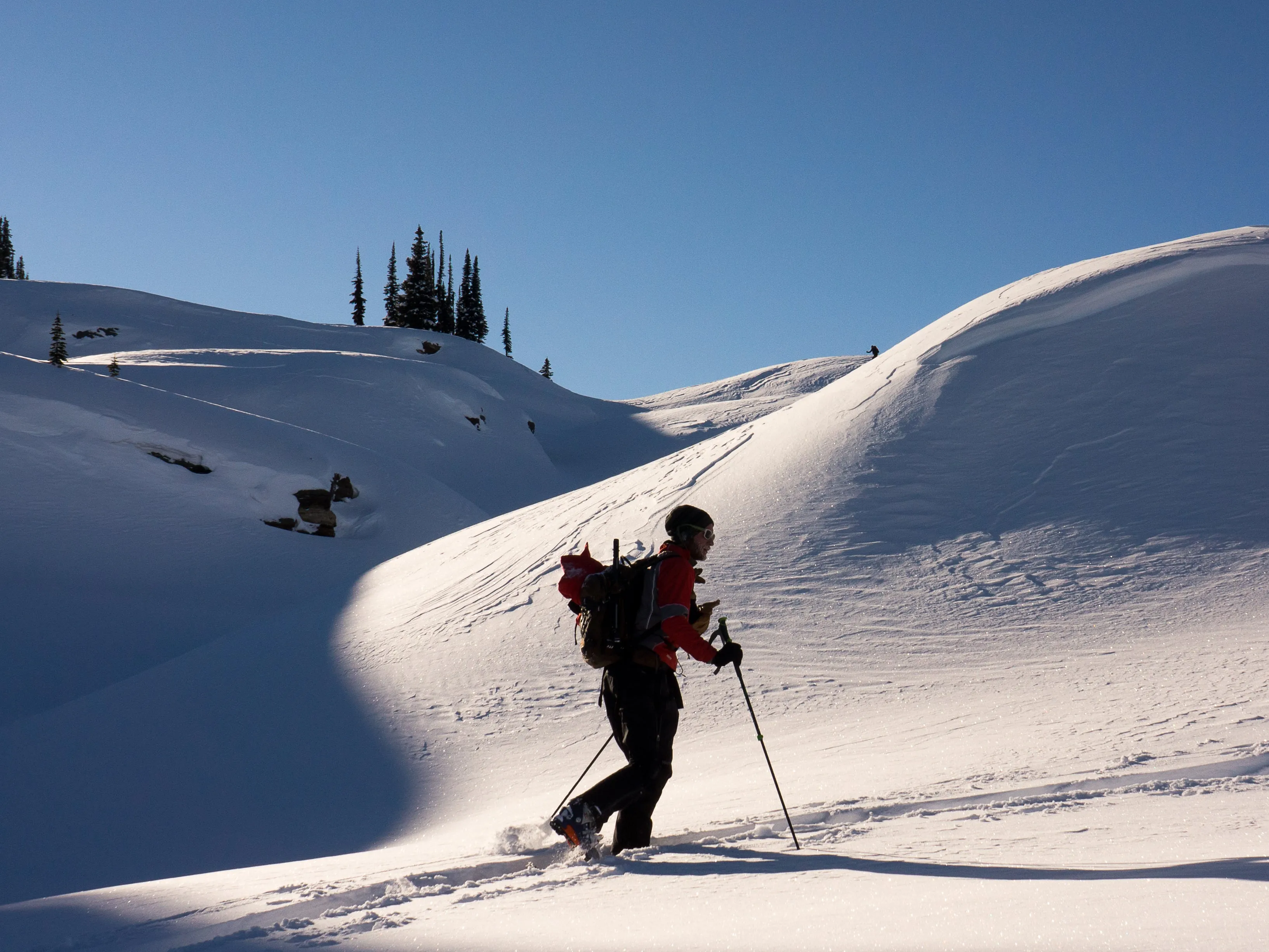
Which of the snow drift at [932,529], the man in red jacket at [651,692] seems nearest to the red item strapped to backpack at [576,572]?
the man in red jacket at [651,692]

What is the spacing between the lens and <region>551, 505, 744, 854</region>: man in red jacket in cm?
407

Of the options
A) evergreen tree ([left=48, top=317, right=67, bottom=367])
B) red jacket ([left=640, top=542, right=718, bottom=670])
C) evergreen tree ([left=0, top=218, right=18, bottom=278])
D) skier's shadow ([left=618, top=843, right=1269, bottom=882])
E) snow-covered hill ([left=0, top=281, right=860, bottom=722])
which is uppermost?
evergreen tree ([left=0, top=218, right=18, bottom=278])

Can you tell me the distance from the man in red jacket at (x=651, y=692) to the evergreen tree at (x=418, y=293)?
185 ft

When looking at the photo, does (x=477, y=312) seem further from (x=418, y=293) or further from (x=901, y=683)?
(x=901, y=683)

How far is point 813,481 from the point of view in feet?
33.3

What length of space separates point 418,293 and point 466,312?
8.58 m

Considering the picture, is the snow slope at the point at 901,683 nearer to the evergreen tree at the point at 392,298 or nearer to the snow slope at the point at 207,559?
the snow slope at the point at 207,559

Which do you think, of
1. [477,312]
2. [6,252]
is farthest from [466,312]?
[6,252]

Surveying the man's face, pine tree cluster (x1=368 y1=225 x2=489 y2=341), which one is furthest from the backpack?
pine tree cluster (x1=368 y1=225 x2=489 y2=341)

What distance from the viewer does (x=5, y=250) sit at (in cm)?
6988

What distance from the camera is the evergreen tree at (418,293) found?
58.6 metres

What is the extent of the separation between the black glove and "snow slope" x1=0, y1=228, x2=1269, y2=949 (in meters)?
0.81

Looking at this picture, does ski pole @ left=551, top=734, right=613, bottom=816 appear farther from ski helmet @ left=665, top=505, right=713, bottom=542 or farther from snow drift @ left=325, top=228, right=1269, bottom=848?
ski helmet @ left=665, top=505, right=713, bottom=542

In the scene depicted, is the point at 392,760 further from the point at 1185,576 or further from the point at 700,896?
the point at 1185,576
